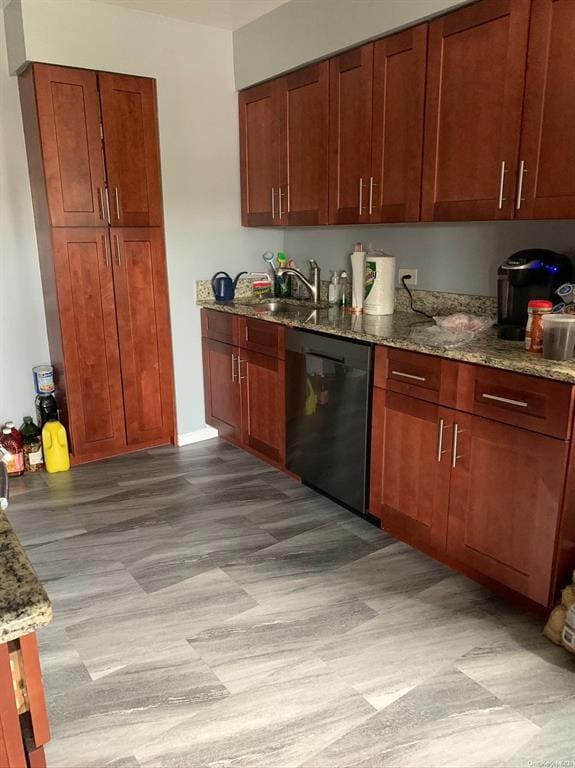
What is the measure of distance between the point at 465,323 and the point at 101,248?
2.01 metres

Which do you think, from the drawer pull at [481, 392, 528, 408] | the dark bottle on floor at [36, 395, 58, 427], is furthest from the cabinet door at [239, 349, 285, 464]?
the drawer pull at [481, 392, 528, 408]

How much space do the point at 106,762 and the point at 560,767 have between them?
3.83ft

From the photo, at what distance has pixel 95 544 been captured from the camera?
8.38ft

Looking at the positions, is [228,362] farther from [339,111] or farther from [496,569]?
[496,569]

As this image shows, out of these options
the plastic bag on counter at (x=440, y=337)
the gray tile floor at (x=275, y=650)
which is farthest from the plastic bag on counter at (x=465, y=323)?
the gray tile floor at (x=275, y=650)

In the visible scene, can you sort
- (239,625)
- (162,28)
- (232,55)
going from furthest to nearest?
(232,55)
(162,28)
(239,625)

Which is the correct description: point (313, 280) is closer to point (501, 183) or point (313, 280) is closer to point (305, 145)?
point (305, 145)

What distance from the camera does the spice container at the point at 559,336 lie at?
186 cm

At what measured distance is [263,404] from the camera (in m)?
3.24

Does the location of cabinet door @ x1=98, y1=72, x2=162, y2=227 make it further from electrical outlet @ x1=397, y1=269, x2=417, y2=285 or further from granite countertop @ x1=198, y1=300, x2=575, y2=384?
electrical outlet @ x1=397, y1=269, x2=417, y2=285

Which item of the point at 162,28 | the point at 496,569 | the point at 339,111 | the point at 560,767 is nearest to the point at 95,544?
the point at 496,569

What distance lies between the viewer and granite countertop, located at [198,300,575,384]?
186 centimetres

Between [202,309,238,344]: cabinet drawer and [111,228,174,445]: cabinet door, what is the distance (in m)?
0.24

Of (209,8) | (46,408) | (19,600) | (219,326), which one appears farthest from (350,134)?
(19,600)
